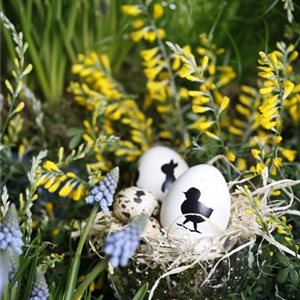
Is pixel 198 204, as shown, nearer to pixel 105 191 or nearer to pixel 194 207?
pixel 194 207

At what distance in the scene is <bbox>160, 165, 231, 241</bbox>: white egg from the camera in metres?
0.77

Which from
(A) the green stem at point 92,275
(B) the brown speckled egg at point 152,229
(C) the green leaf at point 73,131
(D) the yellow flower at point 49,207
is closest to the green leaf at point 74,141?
(C) the green leaf at point 73,131

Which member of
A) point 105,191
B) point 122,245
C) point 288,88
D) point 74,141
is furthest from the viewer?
point 74,141

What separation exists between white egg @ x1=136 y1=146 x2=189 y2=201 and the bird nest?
92mm

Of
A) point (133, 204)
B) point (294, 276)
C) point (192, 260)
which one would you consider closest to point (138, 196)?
point (133, 204)

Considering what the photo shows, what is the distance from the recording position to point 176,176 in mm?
891

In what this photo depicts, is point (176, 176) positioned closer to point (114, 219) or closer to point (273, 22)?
point (114, 219)

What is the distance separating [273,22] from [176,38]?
19 cm

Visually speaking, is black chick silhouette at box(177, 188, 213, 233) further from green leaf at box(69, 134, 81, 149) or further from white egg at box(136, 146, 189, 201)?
green leaf at box(69, 134, 81, 149)

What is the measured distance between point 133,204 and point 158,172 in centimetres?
9

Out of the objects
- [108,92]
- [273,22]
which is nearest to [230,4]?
[273,22]

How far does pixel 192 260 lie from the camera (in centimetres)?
75

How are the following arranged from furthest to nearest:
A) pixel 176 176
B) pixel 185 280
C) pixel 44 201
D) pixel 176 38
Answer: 1. pixel 176 38
2. pixel 44 201
3. pixel 176 176
4. pixel 185 280

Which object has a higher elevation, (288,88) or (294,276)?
(288,88)
